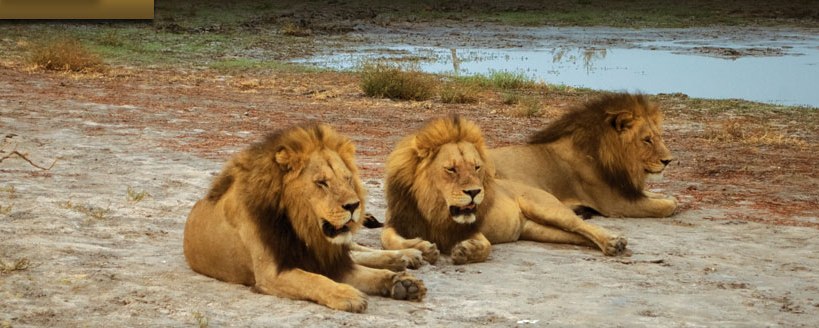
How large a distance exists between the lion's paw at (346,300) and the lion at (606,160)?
8.96 ft

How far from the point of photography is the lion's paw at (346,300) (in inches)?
213

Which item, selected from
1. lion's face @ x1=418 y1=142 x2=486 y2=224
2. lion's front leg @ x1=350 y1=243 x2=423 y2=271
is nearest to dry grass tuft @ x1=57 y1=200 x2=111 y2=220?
lion's front leg @ x1=350 y1=243 x2=423 y2=271

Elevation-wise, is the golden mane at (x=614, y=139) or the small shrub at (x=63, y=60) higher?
the golden mane at (x=614, y=139)

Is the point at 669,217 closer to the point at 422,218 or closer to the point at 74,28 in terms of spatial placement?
the point at 422,218

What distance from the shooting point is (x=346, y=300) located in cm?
542

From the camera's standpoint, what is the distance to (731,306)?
589 cm

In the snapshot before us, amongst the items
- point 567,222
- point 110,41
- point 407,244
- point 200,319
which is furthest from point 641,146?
point 110,41

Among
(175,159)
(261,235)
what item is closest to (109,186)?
(175,159)

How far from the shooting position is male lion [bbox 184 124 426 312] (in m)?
5.49

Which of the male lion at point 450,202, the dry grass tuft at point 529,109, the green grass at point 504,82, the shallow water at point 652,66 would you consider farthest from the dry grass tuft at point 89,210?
the shallow water at point 652,66

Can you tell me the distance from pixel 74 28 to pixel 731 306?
19734 mm

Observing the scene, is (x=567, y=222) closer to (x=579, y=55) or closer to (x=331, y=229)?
(x=331, y=229)

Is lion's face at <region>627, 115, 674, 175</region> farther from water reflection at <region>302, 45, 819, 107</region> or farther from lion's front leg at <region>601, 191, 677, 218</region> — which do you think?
water reflection at <region>302, 45, 819, 107</region>

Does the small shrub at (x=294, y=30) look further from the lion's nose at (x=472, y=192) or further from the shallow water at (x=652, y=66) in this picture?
the lion's nose at (x=472, y=192)
